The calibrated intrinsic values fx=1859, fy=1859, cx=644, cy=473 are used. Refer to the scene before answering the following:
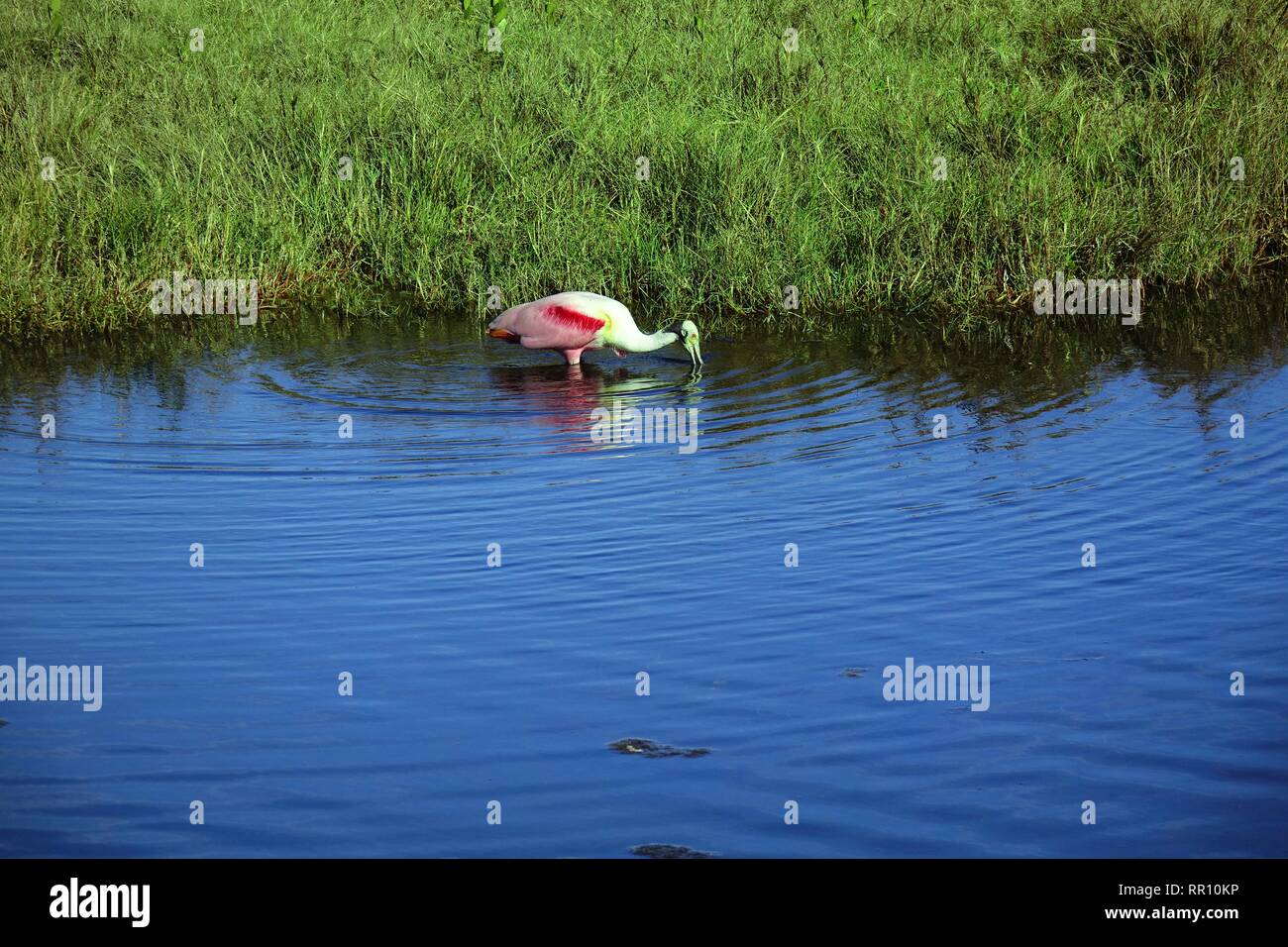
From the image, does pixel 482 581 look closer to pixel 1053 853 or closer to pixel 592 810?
pixel 592 810

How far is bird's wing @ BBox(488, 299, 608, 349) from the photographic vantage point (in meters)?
10.0

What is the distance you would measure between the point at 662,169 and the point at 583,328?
253cm

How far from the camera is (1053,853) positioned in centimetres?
430

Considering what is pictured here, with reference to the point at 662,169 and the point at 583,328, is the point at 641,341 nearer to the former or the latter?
the point at 583,328

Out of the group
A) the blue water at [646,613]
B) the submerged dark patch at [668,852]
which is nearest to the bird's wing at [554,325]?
the blue water at [646,613]

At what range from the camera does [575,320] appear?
1005cm

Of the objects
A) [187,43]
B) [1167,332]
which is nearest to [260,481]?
[1167,332]

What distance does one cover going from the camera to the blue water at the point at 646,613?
455 cm

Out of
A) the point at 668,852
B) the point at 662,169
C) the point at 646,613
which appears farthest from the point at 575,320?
the point at 668,852

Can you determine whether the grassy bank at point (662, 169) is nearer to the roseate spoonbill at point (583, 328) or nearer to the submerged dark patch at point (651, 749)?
the roseate spoonbill at point (583, 328)

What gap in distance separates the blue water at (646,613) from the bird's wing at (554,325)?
430 mm

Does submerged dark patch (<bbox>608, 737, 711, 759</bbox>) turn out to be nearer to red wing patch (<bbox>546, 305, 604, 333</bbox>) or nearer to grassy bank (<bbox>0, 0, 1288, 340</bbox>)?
red wing patch (<bbox>546, 305, 604, 333</bbox>)

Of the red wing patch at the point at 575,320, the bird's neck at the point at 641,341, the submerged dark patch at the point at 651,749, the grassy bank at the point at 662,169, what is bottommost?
the submerged dark patch at the point at 651,749

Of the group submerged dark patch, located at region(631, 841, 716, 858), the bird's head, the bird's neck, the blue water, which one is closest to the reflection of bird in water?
the blue water
